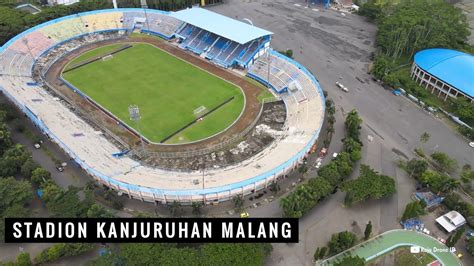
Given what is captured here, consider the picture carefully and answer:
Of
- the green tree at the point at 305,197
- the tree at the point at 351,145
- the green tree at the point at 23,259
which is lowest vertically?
the green tree at the point at 23,259

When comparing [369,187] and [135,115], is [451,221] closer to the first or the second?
[369,187]

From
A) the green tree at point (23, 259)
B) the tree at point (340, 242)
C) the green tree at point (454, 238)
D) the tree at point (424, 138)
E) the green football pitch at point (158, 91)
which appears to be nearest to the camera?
the green tree at point (23, 259)

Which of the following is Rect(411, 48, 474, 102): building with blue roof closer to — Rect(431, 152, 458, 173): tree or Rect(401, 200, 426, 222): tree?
Rect(431, 152, 458, 173): tree

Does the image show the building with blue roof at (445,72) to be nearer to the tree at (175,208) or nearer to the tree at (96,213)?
the tree at (175,208)

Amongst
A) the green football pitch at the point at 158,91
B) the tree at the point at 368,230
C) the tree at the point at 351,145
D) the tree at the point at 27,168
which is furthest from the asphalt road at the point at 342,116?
the green football pitch at the point at 158,91

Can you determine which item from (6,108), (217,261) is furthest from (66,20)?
(217,261)

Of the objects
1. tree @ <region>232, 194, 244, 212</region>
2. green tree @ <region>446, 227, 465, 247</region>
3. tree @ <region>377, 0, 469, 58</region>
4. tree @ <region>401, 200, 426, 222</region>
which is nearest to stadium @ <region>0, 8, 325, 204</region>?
tree @ <region>232, 194, 244, 212</region>

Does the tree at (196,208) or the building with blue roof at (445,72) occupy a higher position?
the building with blue roof at (445,72)

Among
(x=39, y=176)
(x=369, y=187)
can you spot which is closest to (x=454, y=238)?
(x=369, y=187)
